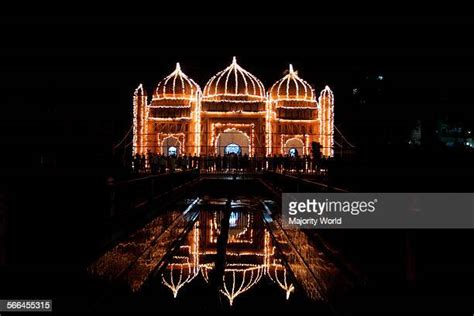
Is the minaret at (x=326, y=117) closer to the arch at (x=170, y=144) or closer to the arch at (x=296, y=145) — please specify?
the arch at (x=296, y=145)

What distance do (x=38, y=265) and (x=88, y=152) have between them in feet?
74.8

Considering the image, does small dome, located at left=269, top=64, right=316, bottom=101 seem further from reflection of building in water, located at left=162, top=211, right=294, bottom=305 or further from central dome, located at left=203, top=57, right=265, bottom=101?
reflection of building in water, located at left=162, top=211, right=294, bottom=305

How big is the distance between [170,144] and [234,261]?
50.3m

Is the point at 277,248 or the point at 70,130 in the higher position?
the point at 70,130

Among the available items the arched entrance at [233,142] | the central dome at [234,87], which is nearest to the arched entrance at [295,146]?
the arched entrance at [233,142]

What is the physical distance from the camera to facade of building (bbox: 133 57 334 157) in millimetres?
59438

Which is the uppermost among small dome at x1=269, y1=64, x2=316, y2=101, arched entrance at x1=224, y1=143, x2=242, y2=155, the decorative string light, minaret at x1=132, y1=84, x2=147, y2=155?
small dome at x1=269, y1=64, x2=316, y2=101

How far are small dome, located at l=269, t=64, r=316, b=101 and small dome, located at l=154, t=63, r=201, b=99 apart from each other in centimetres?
708

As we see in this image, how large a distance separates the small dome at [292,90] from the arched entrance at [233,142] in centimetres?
470

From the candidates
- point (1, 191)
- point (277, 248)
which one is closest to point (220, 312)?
point (1, 191)

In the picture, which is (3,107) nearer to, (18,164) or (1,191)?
(18,164)

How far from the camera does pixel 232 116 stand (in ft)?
195

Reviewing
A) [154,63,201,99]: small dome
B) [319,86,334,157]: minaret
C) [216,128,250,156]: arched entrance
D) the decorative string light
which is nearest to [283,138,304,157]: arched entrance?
[319,86,334,157]: minaret

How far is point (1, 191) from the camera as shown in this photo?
371 inches
